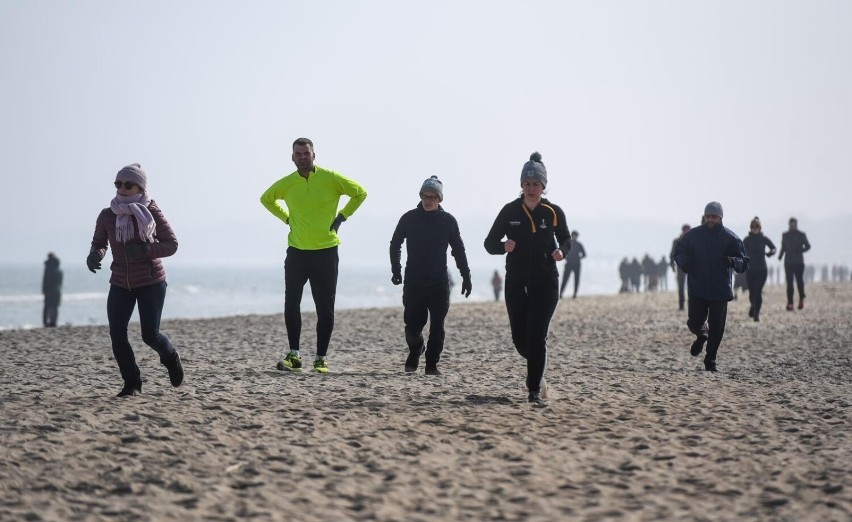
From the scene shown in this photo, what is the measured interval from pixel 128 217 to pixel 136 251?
295 mm

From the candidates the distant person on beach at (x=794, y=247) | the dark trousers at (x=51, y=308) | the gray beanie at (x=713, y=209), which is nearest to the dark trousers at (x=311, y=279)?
the gray beanie at (x=713, y=209)

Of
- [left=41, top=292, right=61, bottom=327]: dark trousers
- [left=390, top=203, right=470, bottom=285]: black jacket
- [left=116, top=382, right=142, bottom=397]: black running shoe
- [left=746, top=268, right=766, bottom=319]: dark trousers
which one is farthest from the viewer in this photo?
[left=41, top=292, right=61, bottom=327]: dark trousers

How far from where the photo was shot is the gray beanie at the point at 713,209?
32.8 ft

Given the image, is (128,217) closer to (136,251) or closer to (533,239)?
(136,251)

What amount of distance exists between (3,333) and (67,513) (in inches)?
468

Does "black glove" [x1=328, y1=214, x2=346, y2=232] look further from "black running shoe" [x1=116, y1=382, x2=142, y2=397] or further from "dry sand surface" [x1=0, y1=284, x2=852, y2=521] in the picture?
"black running shoe" [x1=116, y1=382, x2=142, y2=397]

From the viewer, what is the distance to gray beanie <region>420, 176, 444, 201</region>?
8.73 m

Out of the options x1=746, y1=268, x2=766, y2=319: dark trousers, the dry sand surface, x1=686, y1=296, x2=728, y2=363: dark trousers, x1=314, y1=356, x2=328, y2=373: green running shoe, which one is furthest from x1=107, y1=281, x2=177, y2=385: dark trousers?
x1=746, y1=268, x2=766, y2=319: dark trousers

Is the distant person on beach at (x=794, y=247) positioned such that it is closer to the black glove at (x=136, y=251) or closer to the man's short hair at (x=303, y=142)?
the man's short hair at (x=303, y=142)

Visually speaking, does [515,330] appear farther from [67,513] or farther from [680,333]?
[680,333]

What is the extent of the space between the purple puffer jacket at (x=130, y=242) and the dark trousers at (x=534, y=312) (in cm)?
267

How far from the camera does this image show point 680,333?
15180mm

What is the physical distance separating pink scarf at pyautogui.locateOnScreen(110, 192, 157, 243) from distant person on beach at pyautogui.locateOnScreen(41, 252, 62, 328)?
54.5 ft

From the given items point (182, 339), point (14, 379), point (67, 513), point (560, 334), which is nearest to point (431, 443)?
point (67, 513)
